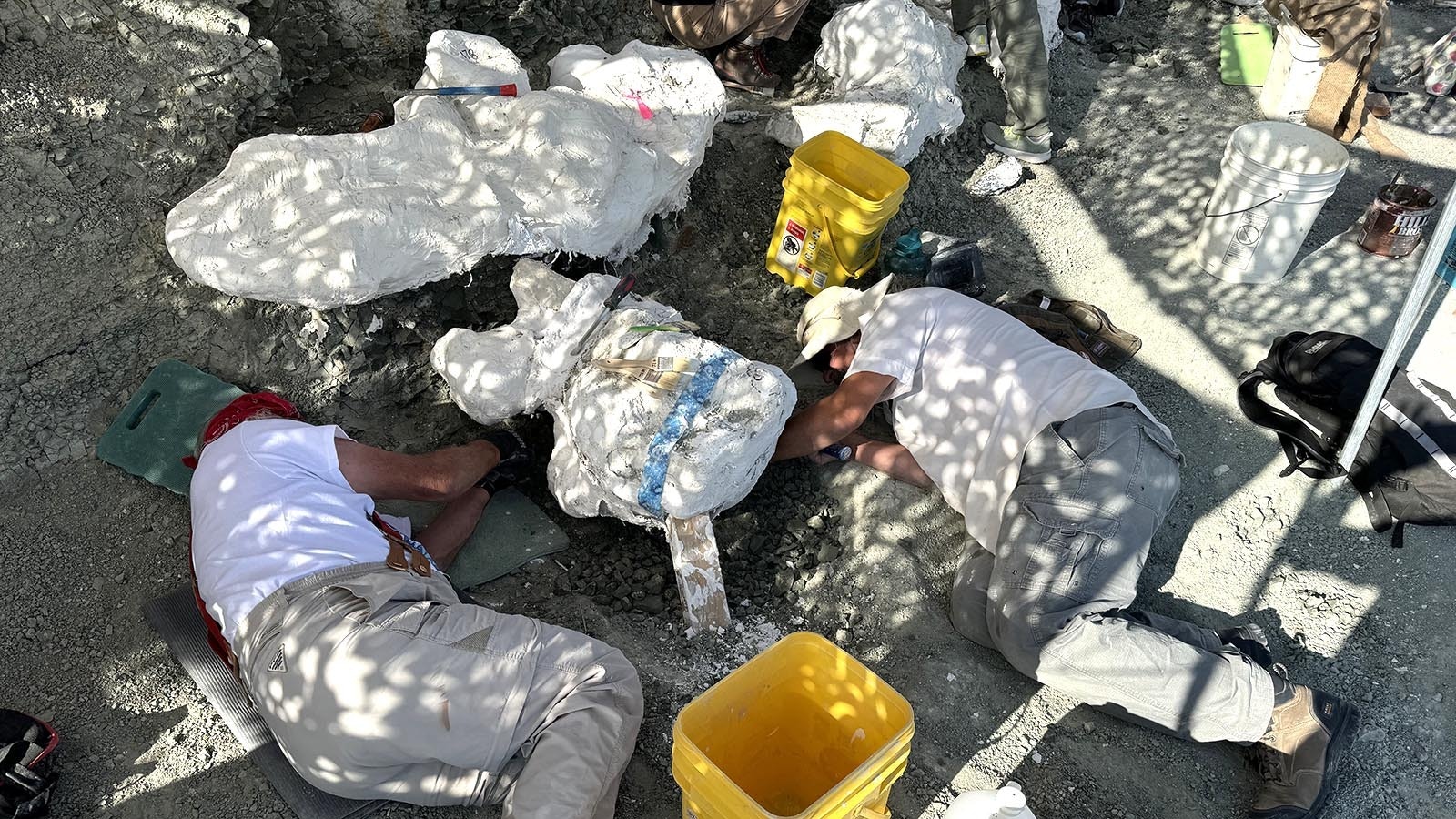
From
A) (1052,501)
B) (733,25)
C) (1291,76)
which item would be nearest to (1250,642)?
(1052,501)

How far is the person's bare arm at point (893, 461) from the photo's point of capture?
11.9ft

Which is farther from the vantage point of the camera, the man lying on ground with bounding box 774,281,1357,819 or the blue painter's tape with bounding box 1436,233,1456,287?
the blue painter's tape with bounding box 1436,233,1456,287

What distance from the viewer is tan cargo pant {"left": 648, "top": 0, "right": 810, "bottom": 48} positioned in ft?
15.7

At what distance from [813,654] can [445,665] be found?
3.06ft

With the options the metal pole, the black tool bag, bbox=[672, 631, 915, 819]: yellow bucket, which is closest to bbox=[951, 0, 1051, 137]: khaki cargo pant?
the metal pole

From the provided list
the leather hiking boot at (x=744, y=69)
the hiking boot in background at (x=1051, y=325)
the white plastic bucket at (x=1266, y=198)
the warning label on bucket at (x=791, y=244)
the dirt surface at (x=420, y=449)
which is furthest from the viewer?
the leather hiking boot at (x=744, y=69)

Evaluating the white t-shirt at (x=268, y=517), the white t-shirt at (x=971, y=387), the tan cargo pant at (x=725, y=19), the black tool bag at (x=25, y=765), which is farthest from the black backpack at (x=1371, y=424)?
the black tool bag at (x=25, y=765)

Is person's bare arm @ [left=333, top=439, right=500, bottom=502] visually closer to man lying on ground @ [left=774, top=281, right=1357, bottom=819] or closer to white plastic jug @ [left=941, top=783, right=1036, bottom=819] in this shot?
man lying on ground @ [left=774, top=281, right=1357, bottom=819]

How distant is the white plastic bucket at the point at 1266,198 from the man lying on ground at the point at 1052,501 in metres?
→ 1.68

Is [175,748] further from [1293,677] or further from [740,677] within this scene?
[1293,677]

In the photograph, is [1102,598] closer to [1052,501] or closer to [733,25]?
[1052,501]

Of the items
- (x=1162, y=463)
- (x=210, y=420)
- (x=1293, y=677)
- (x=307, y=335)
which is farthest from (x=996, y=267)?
(x=210, y=420)

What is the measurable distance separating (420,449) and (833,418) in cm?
145

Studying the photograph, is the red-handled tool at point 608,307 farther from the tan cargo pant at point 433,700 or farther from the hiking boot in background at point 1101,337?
the hiking boot in background at point 1101,337
